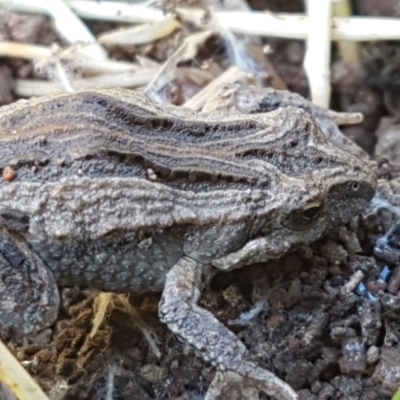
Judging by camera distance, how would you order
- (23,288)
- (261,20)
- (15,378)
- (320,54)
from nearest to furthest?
(15,378), (23,288), (320,54), (261,20)

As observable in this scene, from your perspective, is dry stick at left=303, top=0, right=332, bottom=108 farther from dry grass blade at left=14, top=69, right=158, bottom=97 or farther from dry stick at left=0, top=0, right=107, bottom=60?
dry stick at left=0, top=0, right=107, bottom=60

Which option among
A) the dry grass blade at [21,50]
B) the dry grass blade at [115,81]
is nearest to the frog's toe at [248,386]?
the dry grass blade at [115,81]

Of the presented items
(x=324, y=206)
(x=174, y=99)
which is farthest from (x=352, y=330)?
(x=174, y=99)

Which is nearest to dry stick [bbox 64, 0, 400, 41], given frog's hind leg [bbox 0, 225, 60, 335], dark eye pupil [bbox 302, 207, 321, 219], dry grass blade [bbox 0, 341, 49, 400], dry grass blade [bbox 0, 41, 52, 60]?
dry grass blade [bbox 0, 41, 52, 60]

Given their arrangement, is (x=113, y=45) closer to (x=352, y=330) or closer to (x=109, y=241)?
(x=109, y=241)

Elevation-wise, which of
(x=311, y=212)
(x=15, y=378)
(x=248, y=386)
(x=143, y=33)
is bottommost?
(x=248, y=386)

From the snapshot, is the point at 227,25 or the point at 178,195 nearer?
the point at 178,195

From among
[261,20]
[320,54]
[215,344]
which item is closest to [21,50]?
[261,20]

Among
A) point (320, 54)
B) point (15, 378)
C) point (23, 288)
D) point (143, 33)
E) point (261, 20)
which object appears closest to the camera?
point (15, 378)

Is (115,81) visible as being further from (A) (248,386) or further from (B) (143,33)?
(A) (248,386)
